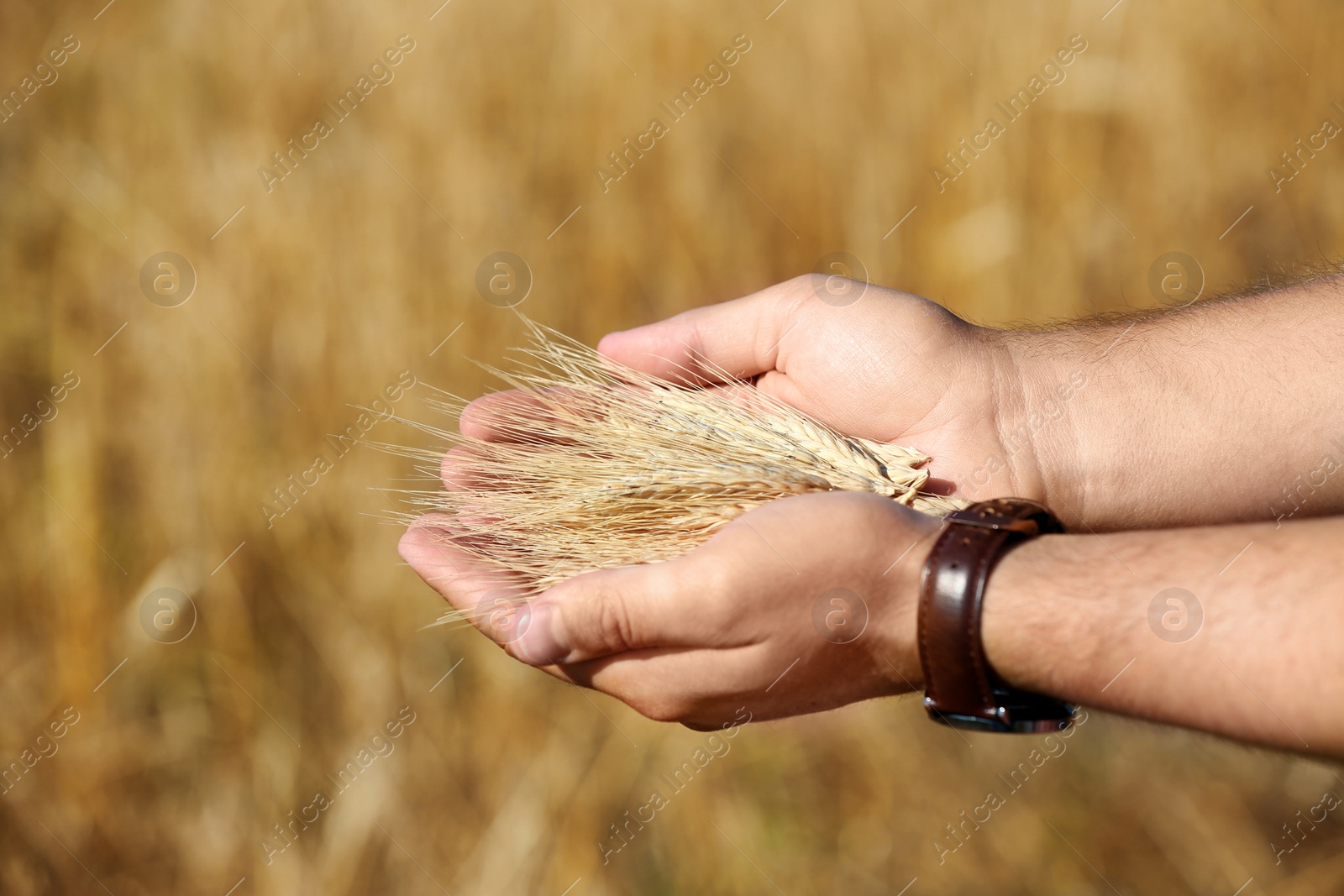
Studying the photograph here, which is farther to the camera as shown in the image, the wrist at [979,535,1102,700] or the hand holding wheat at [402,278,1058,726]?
the hand holding wheat at [402,278,1058,726]

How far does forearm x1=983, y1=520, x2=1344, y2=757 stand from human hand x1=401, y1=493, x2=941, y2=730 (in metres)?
0.16

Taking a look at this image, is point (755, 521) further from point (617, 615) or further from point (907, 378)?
point (907, 378)

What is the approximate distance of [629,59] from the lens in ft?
9.11

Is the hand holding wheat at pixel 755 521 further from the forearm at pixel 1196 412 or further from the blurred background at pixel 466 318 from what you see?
the blurred background at pixel 466 318

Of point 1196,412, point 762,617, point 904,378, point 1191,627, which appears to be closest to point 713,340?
point 904,378

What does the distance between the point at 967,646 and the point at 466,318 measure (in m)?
1.79

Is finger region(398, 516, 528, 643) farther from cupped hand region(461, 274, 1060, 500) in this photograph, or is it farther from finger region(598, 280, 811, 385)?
finger region(598, 280, 811, 385)

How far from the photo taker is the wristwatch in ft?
3.77

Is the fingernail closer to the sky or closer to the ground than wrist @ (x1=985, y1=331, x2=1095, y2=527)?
closer to the sky

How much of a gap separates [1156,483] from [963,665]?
0.79 meters

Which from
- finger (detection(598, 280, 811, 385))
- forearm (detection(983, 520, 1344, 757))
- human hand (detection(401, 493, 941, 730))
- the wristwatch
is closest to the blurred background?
finger (detection(598, 280, 811, 385))

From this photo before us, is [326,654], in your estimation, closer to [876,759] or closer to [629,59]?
[876,759]

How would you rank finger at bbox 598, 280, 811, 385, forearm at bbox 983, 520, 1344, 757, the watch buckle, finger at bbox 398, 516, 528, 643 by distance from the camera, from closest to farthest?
forearm at bbox 983, 520, 1344, 757, the watch buckle, finger at bbox 398, 516, 528, 643, finger at bbox 598, 280, 811, 385

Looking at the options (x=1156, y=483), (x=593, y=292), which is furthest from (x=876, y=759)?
(x=593, y=292)
